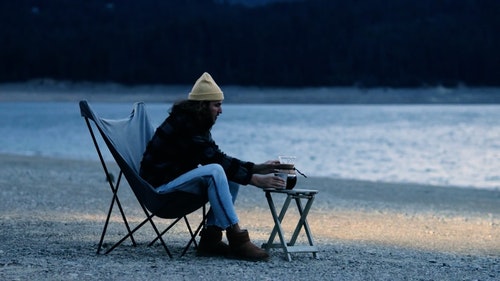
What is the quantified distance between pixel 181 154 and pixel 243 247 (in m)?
0.59

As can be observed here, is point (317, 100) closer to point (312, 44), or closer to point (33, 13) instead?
point (312, 44)

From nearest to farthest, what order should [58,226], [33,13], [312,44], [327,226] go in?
[58,226]
[327,226]
[312,44]
[33,13]

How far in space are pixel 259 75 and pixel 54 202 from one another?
192 feet

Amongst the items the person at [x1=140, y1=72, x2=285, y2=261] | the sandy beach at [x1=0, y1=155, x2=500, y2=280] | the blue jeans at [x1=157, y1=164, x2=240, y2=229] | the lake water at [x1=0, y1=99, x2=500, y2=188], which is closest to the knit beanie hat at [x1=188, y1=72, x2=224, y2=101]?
the person at [x1=140, y1=72, x2=285, y2=261]

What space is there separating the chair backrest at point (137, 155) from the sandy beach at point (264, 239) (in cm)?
31

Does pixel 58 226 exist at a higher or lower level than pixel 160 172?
lower

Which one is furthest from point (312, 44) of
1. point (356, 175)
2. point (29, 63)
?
point (356, 175)

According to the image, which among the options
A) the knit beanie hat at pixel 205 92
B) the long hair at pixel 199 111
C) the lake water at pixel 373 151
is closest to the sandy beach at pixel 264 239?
the long hair at pixel 199 111

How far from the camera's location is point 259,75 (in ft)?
222

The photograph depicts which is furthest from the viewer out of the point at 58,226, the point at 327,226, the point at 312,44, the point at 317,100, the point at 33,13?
the point at 33,13

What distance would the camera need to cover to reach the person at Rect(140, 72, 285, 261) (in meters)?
5.52

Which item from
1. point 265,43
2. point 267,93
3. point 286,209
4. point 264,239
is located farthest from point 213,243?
point 265,43

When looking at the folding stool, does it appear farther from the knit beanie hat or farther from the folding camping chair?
the knit beanie hat

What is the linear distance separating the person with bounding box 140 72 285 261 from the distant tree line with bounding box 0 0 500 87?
5900 cm
